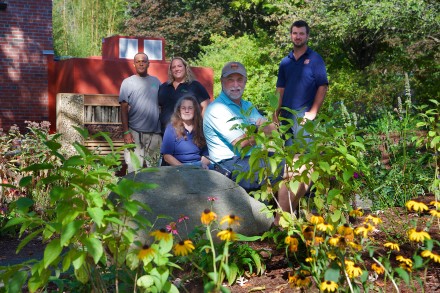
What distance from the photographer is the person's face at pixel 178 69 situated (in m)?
8.27

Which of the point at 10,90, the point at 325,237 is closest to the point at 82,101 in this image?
the point at 10,90

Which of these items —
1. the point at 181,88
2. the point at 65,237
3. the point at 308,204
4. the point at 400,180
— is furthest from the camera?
the point at 181,88

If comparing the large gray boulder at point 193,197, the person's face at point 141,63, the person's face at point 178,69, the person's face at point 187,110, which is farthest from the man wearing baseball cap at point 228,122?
the person's face at point 141,63

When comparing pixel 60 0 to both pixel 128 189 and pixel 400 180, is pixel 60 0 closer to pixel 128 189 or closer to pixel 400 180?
pixel 400 180

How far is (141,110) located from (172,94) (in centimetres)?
94

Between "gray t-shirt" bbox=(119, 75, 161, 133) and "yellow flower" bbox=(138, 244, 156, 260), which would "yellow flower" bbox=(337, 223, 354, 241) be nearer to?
"yellow flower" bbox=(138, 244, 156, 260)

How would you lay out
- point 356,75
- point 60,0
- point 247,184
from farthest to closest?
point 60,0
point 356,75
point 247,184

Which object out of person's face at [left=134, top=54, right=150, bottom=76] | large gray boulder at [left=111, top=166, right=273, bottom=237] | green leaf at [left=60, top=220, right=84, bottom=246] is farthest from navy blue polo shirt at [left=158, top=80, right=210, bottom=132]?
green leaf at [left=60, top=220, right=84, bottom=246]

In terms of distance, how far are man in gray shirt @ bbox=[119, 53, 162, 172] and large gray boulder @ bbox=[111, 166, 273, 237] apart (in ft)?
11.7

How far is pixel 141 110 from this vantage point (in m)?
9.21

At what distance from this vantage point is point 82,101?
527 inches

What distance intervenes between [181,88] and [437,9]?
775 cm

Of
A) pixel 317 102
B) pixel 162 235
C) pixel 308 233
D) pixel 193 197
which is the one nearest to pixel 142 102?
pixel 317 102

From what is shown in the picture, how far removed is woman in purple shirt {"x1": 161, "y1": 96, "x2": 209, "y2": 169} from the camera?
23.1 feet
